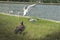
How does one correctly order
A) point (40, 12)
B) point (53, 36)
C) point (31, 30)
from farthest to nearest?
point (40, 12), point (31, 30), point (53, 36)

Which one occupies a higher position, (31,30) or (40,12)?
(31,30)

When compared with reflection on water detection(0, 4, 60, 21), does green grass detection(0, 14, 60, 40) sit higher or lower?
higher

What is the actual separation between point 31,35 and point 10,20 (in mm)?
1113

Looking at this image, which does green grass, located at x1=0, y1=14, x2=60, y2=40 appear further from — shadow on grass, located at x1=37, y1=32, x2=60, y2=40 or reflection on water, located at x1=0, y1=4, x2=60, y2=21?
reflection on water, located at x1=0, y1=4, x2=60, y2=21

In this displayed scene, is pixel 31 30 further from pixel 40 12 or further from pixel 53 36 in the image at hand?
pixel 40 12

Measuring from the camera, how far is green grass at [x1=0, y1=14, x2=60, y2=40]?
7131 mm

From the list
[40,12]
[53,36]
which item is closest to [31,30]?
[53,36]

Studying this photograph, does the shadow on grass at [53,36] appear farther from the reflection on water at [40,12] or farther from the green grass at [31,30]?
the reflection on water at [40,12]

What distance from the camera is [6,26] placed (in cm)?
757

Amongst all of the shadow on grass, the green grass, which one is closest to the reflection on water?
the green grass

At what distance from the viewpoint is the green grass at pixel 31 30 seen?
7131 millimetres

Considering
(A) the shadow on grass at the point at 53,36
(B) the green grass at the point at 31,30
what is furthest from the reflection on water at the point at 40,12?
(A) the shadow on grass at the point at 53,36

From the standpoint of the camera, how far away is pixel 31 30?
7453 mm

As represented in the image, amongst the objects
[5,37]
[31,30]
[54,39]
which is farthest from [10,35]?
[54,39]
